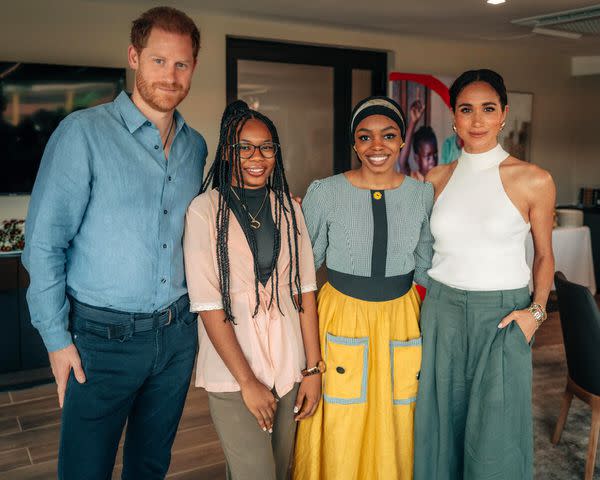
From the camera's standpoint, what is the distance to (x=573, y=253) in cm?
493

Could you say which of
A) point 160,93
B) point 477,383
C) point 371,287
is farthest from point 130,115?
point 477,383

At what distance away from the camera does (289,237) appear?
174cm

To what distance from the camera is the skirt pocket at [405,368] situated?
1.91 meters

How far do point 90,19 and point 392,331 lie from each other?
138 inches

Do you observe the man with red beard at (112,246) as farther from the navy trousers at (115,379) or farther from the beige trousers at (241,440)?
the beige trousers at (241,440)

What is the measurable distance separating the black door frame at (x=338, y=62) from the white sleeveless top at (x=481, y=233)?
3490mm

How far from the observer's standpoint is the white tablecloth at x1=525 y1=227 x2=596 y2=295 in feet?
15.9

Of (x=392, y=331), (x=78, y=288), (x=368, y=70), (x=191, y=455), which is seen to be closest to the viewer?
(x=78, y=288)

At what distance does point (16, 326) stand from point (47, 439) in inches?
44.1

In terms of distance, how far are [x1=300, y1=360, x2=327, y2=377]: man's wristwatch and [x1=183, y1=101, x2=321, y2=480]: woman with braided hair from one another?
0.04 meters

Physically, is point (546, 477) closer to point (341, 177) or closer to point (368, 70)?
point (341, 177)

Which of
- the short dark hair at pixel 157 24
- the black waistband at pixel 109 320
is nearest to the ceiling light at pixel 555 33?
the short dark hair at pixel 157 24

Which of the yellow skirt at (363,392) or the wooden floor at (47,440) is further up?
the yellow skirt at (363,392)

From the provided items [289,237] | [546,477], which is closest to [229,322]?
[289,237]
